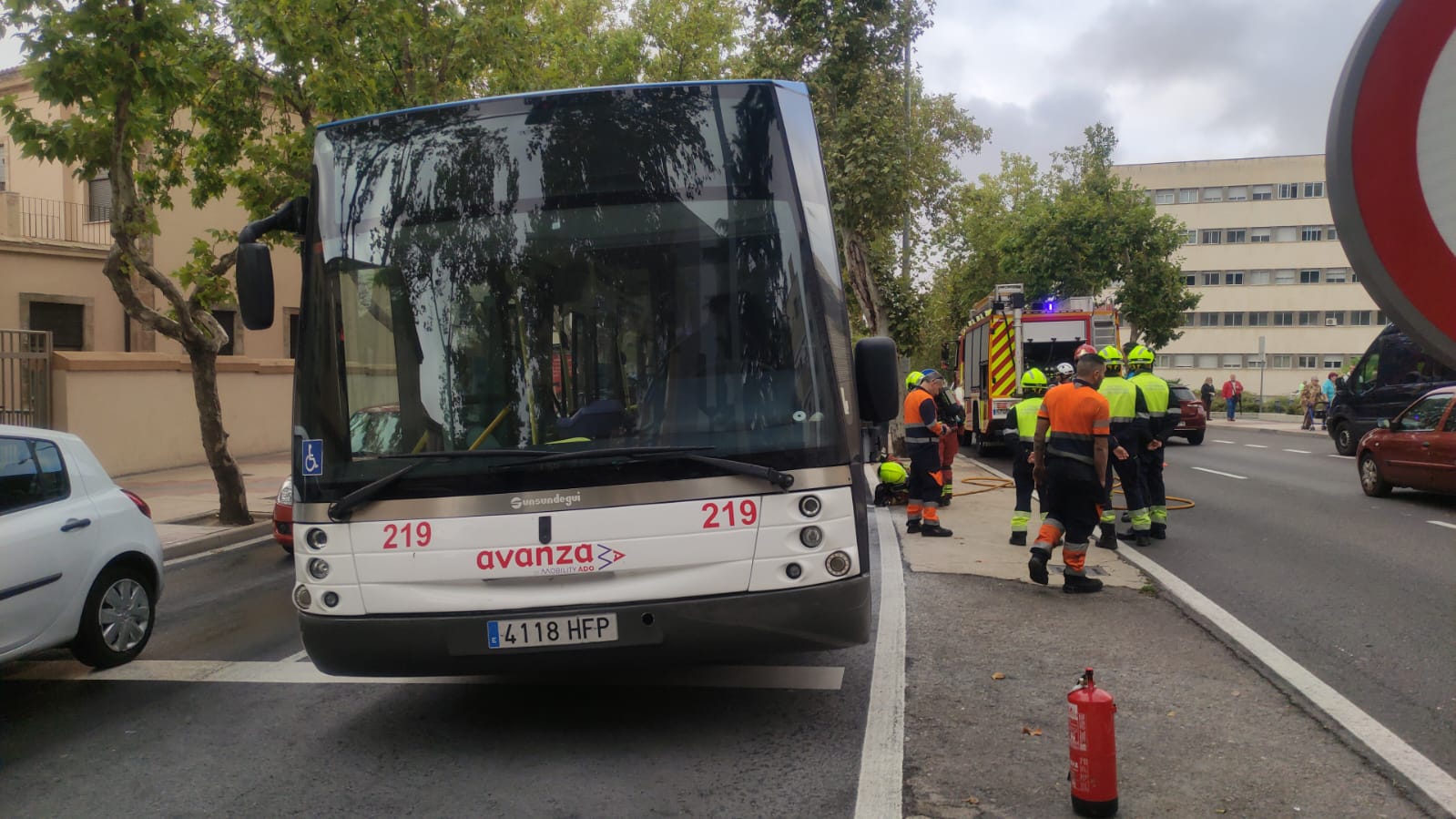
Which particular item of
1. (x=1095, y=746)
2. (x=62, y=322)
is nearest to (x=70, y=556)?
(x=1095, y=746)

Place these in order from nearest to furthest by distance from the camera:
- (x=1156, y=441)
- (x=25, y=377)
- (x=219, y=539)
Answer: (x=1156, y=441), (x=219, y=539), (x=25, y=377)

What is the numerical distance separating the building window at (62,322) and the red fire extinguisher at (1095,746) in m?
22.7

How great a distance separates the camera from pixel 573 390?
5.00 meters

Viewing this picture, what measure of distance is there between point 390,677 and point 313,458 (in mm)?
1334

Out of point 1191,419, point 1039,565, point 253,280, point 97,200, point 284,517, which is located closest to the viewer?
point 253,280

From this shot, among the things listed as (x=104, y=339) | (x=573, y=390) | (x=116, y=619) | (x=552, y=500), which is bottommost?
(x=116, y=619)

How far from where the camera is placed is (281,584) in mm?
10109

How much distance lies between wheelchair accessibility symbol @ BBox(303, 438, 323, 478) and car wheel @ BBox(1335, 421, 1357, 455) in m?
21.6

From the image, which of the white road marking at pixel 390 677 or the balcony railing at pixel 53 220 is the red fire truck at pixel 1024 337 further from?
the balcony railing at pixel 53 220

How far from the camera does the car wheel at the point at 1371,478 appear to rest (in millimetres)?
14805

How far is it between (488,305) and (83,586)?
3272 millimetres

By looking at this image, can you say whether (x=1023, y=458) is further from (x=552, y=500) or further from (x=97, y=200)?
(x=97, y=200)

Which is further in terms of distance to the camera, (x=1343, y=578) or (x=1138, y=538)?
(x=1138, y=538)

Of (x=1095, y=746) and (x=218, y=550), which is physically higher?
(x=1095, y=746)
